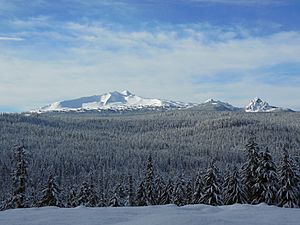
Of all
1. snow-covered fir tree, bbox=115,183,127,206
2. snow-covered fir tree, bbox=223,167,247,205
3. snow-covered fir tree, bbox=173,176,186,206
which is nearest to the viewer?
snow-covered fir tree, bbox=223,167,247,205

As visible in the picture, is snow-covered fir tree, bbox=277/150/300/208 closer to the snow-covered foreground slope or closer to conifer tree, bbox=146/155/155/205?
conifer tree, bbox=146/155/155/205

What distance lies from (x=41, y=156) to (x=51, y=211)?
178813mm

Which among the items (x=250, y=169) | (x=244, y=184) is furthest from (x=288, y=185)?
(x=244, y=184)

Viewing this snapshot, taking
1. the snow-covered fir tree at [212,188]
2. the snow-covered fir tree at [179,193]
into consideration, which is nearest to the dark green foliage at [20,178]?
the snow-covered fir tree at [212,188]

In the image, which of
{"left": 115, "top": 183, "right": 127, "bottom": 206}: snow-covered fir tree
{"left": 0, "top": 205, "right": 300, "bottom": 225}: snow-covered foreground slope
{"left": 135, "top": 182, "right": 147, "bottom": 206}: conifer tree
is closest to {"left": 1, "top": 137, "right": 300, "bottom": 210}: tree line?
{"left": 115, "top": 183, "right": 127, "bottom": 206}: snow-covered fir tree

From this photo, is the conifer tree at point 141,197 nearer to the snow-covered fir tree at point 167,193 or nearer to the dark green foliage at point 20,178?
the snow-covered fir tree at point 167,193

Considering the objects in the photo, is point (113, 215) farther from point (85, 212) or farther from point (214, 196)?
point (214, 196)

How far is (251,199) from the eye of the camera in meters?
33.9

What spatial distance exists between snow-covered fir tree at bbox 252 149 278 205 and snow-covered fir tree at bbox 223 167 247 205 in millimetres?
1572

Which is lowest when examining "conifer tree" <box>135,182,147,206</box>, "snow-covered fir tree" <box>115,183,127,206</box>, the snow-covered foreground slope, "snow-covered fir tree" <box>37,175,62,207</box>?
"snow-covered fir tree" <box>115,183,127,206</box>

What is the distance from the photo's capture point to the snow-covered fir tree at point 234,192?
3475 cm

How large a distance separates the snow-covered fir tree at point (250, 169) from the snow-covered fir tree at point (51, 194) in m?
17.3

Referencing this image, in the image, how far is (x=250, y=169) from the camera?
34.2 meters

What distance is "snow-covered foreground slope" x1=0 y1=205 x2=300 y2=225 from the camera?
1130 centimetres
